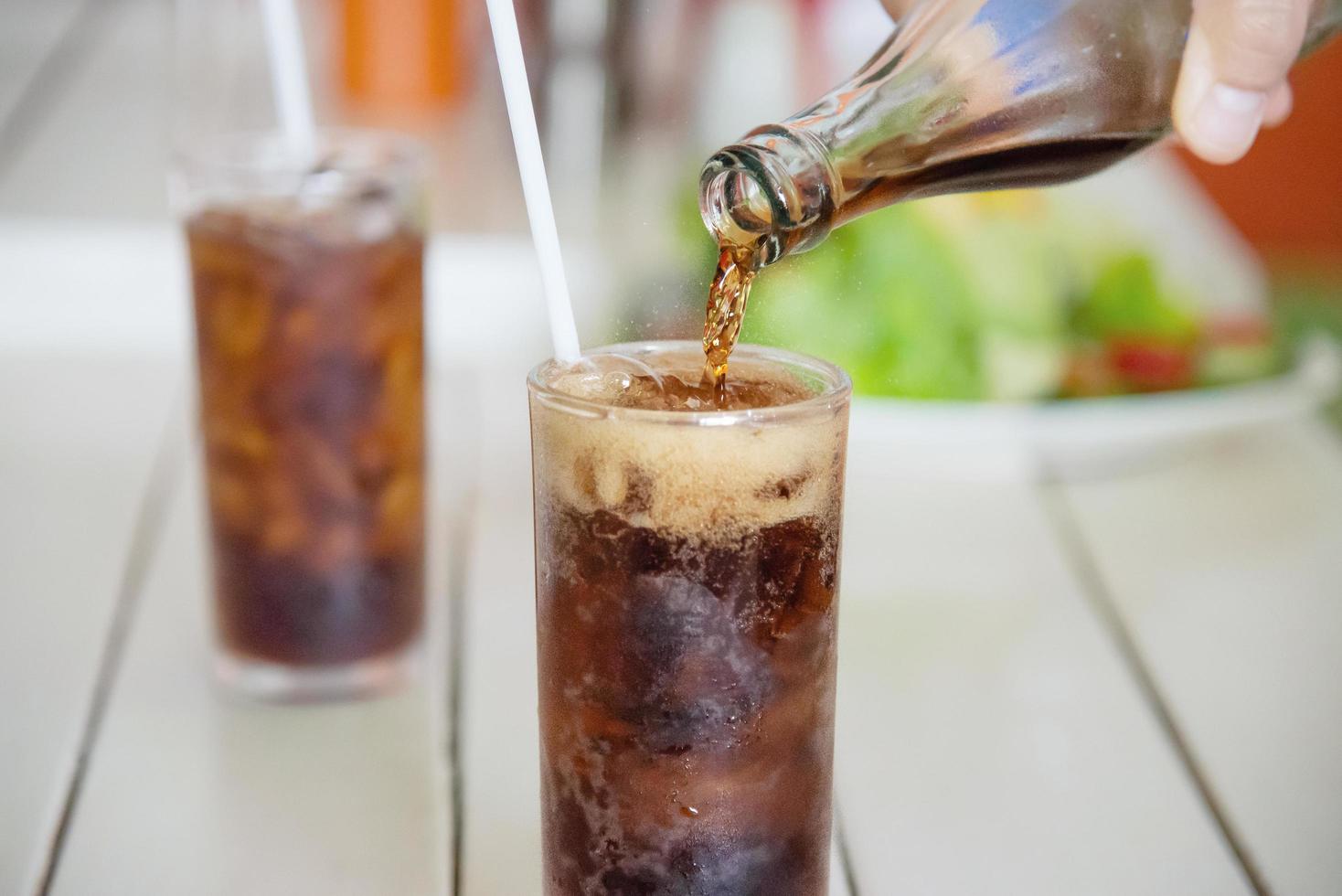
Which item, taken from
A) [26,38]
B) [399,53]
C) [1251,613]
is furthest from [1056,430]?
[26,38]

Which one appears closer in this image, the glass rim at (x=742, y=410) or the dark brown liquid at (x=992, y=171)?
the glass rim at (x=742, y=410)

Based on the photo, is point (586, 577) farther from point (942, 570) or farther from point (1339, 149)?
point (1339, 149)

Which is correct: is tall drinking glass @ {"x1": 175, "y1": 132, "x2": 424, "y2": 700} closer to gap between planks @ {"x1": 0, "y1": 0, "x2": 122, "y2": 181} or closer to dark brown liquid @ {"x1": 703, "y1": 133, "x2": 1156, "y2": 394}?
dark brown liquid @ {"x1": 703, "y1": 133, "x2": 1156, "y2": 394}

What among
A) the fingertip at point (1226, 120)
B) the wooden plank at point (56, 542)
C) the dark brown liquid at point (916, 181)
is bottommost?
the wooden plank at point (56, 542)

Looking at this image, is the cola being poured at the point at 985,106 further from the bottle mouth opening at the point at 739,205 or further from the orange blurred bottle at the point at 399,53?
the orange blurred bottle at the point at 399,53

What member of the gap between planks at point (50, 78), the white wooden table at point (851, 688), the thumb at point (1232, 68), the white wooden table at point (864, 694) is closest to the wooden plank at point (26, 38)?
the gap between planks at point (50, 78)

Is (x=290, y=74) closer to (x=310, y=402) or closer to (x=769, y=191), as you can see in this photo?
(x=310, y=402)
